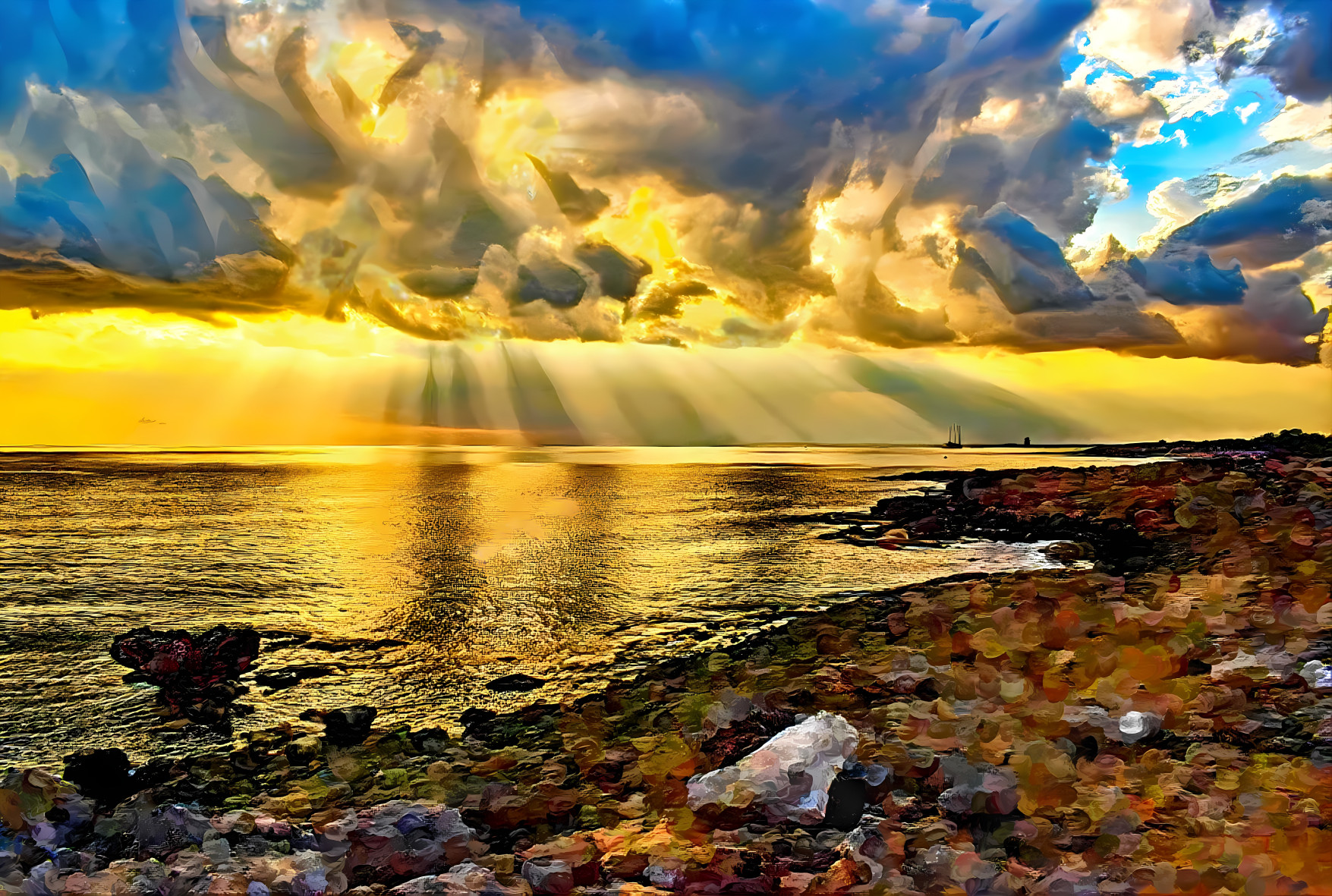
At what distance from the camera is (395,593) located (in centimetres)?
1845

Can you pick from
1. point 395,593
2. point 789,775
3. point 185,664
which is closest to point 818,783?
point 789,775

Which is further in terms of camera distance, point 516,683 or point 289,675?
point 289,675

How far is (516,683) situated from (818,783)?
6.52 metres

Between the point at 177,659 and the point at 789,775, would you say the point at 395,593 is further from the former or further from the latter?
the point at 789,775

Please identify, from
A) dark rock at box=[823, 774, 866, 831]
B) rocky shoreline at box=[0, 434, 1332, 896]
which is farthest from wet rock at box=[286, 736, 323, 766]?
dark rock at box=[823, 774, 866, 831]

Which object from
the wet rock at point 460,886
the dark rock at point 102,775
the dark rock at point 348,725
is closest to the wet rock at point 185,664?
the dark rock at point 348,725

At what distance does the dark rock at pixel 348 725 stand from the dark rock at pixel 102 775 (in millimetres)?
2050

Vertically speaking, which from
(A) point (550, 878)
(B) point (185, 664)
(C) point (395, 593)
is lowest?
(C) point (395, 593)

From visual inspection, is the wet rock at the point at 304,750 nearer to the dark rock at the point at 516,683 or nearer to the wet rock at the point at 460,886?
the dark rock at the point at 516,683

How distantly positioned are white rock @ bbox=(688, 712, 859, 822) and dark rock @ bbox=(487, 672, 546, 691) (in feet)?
17.1

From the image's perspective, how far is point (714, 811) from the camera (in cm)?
602

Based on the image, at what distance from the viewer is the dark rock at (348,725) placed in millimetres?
8875

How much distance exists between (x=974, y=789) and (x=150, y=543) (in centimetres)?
3340

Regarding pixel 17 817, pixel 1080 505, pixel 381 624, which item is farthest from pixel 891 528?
pixel 17 817
